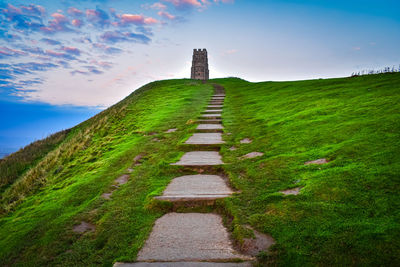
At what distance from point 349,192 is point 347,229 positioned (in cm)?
88

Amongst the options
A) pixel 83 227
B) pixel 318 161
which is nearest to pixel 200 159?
pixel 318 161

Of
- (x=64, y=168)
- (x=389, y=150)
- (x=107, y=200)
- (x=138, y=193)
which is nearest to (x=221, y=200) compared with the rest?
(x=138, y=193)

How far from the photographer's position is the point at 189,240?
3143 mm

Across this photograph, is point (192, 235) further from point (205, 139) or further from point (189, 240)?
point (205, 139)

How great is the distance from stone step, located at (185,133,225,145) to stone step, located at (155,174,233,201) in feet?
8.42

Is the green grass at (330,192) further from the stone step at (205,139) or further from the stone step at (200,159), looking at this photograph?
the stone step at (205,139)

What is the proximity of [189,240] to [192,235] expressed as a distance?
13 centimetres

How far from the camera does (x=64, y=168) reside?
29.3 feet

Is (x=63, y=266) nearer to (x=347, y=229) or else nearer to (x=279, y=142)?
(x=347, y=229)

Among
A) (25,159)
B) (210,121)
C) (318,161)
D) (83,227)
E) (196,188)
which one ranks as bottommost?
(25,159)

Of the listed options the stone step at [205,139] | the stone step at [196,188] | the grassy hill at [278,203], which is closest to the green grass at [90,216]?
the grassy hill at [278,203]

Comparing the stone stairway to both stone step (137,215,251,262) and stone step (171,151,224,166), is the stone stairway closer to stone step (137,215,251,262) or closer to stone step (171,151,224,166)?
stone step (137,215,251,262)

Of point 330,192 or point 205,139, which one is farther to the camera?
point 205,139

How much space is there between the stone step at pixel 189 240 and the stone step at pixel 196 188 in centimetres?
39
